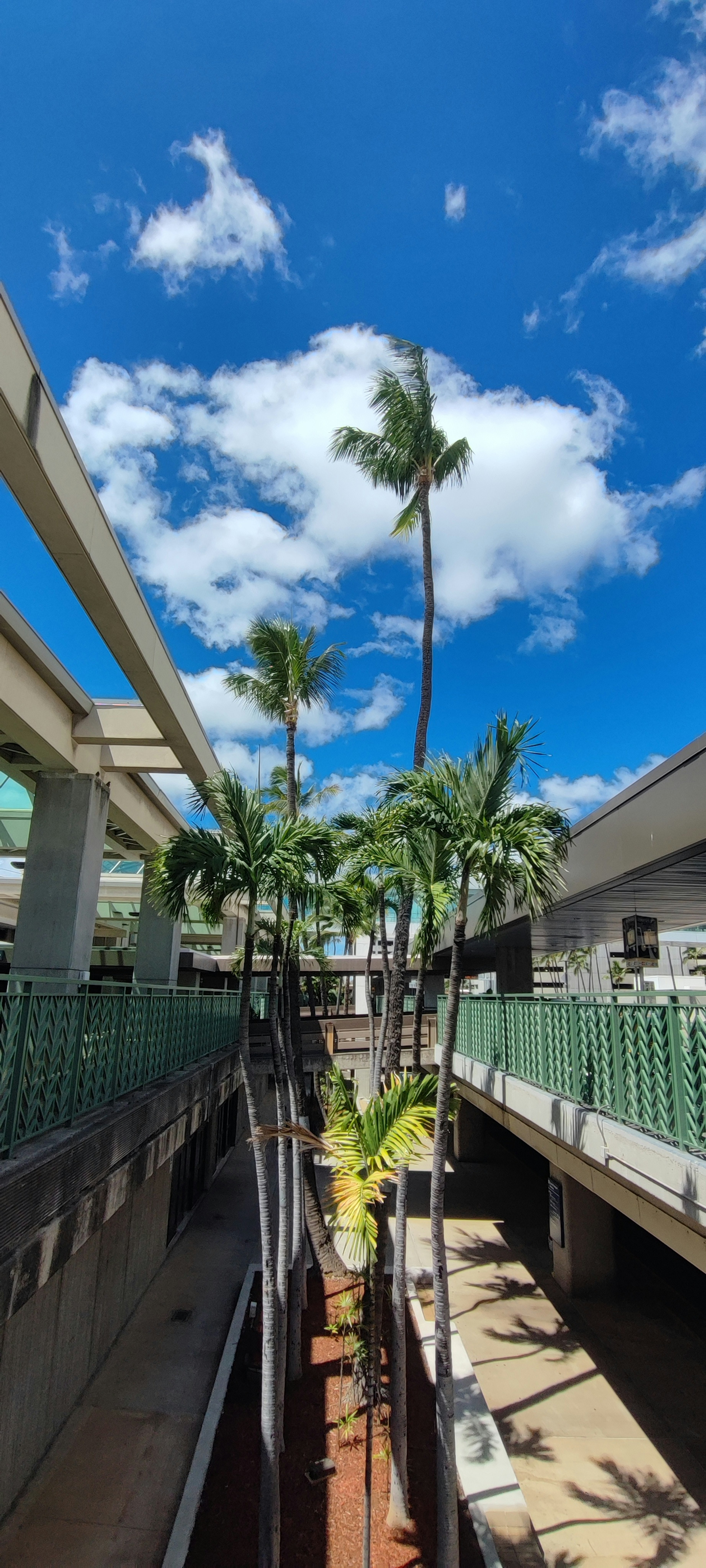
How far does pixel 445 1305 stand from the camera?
20.8ft

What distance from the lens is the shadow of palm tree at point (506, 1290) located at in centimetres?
1251

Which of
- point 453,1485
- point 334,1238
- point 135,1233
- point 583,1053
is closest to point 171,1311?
point 135,1233

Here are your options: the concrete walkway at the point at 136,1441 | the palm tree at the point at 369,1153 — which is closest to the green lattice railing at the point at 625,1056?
the palm tree at the point at 369,1153

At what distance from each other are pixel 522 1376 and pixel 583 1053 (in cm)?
561

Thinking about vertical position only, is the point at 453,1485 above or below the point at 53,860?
below

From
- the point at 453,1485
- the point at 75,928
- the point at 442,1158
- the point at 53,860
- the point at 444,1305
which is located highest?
the point at 53,860

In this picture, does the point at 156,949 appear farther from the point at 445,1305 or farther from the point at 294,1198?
the point at 445,1305

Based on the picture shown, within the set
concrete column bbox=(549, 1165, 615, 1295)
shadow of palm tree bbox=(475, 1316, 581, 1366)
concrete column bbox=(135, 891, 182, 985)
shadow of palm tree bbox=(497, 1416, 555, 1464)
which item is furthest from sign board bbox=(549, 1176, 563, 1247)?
concrete column bbox=(135, 891, 182, 985)

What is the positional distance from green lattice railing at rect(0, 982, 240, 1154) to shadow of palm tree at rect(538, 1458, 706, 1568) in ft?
19.4

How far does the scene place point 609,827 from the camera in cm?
892

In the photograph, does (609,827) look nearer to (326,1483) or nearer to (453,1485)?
(453,1485)

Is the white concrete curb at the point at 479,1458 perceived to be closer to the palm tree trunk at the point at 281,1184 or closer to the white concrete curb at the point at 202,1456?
the palm tree trunk at the point at 281,1184

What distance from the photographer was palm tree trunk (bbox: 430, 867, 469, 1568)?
19.4ft

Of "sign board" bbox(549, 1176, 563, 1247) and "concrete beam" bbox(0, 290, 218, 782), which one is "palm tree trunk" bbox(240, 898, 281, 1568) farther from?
"sign board" bbox(549, 1176, 563, 1247)
